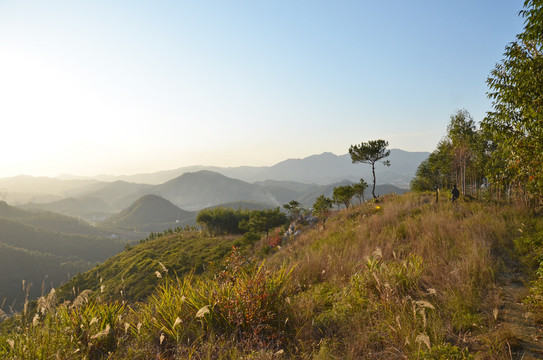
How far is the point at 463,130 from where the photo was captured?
95.2 feet

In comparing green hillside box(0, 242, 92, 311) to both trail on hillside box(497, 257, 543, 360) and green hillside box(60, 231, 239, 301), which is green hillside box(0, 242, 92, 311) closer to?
green hillside box(60, 231, 239, 301)

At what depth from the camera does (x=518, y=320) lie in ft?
11.8

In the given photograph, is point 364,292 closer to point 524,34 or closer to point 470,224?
point 470,224

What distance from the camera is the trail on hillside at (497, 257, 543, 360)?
303 centimetres

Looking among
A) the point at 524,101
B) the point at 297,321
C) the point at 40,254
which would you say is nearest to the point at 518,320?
the point at 297,321

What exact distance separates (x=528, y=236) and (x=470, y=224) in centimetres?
173

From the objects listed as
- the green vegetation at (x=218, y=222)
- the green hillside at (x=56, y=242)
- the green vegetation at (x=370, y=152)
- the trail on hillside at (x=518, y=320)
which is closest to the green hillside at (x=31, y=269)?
the green hillside at (x=56, y=242)

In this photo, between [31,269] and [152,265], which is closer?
[152,265]

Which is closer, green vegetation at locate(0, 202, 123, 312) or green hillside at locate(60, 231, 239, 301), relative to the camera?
green hillside at locate(60, 231, 239, 301)

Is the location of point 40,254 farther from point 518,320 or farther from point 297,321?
point 518,320

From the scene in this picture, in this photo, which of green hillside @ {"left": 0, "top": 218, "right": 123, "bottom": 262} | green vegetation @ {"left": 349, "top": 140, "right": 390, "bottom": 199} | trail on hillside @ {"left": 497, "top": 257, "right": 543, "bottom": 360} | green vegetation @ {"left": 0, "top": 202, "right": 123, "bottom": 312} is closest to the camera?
trail on hillside @ {"left": 497, "top": 257, "right": 543, "bottom": 360}

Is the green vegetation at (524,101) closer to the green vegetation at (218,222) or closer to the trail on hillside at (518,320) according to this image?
the trail on hillside at (518,320)

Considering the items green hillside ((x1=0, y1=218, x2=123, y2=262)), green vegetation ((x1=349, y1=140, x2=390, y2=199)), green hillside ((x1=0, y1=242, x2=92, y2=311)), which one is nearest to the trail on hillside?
green vegetation ((x1=349, y1=140, x2=390, y2=199))

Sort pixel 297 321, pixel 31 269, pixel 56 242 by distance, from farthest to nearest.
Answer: pixel 56 242
pixel 31 269
pixel 297 321
